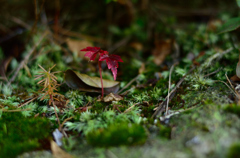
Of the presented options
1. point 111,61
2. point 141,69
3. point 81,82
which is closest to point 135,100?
point 111,61

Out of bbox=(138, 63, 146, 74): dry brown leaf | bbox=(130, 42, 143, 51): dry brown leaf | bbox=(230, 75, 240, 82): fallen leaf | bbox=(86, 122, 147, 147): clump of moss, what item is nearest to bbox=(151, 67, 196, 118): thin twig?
bbox=(86, 122, 147, 147): clump of moss

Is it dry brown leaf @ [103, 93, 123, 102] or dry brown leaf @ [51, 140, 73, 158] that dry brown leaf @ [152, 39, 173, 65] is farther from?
dry brown leaf @ [51, 140, 73, 158]

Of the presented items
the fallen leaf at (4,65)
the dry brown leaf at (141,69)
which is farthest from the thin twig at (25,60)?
the dry brown leaf at (141,69)

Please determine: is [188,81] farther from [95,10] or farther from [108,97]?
[95,10]

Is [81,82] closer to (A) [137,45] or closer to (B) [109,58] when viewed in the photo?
(B) [109,58]

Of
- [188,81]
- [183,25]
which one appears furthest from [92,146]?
[183,25]
